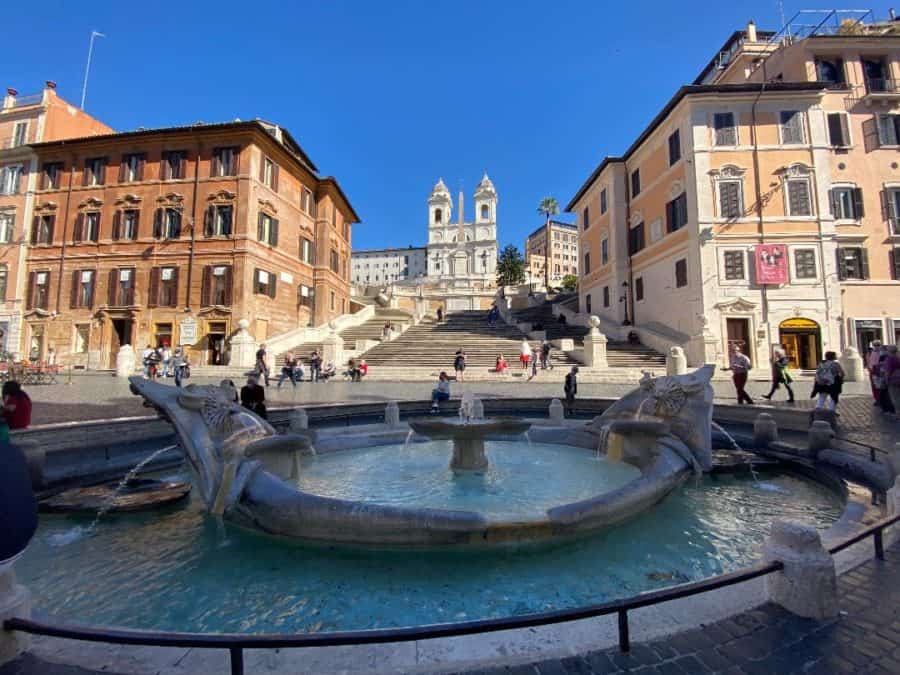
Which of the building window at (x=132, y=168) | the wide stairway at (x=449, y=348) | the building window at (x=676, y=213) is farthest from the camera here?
the building window at (x=132, y=168)

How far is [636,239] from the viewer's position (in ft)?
101

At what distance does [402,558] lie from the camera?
393 cm

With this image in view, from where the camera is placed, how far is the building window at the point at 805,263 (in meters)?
23.6

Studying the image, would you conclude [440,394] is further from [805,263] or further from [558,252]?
[558,252]

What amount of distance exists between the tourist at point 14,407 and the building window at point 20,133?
39209mm

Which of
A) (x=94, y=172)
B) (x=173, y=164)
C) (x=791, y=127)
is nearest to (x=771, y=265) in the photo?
(x=791, y=127)

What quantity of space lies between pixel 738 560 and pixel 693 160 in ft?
86.9

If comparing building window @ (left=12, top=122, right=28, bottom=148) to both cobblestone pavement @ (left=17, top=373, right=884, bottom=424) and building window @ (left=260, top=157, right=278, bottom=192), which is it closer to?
building window @ (left=260, top=157, right=278, bottom=192)

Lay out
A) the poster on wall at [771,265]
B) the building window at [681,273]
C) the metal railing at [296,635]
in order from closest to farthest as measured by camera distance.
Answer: the metal railing at [296,635], the poster on wall at [771,265], the building window at [681,273]

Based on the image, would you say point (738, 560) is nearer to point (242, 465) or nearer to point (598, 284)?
point (242, 465)

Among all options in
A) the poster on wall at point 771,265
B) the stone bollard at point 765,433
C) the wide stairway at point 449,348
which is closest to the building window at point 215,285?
the wide stairway at point 449,348

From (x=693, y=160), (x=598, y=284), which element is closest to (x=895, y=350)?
(x=693, y=160)

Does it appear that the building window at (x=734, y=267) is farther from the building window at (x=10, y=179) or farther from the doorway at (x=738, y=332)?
the building window at (x=10, y=179)

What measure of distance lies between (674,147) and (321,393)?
24861mm
